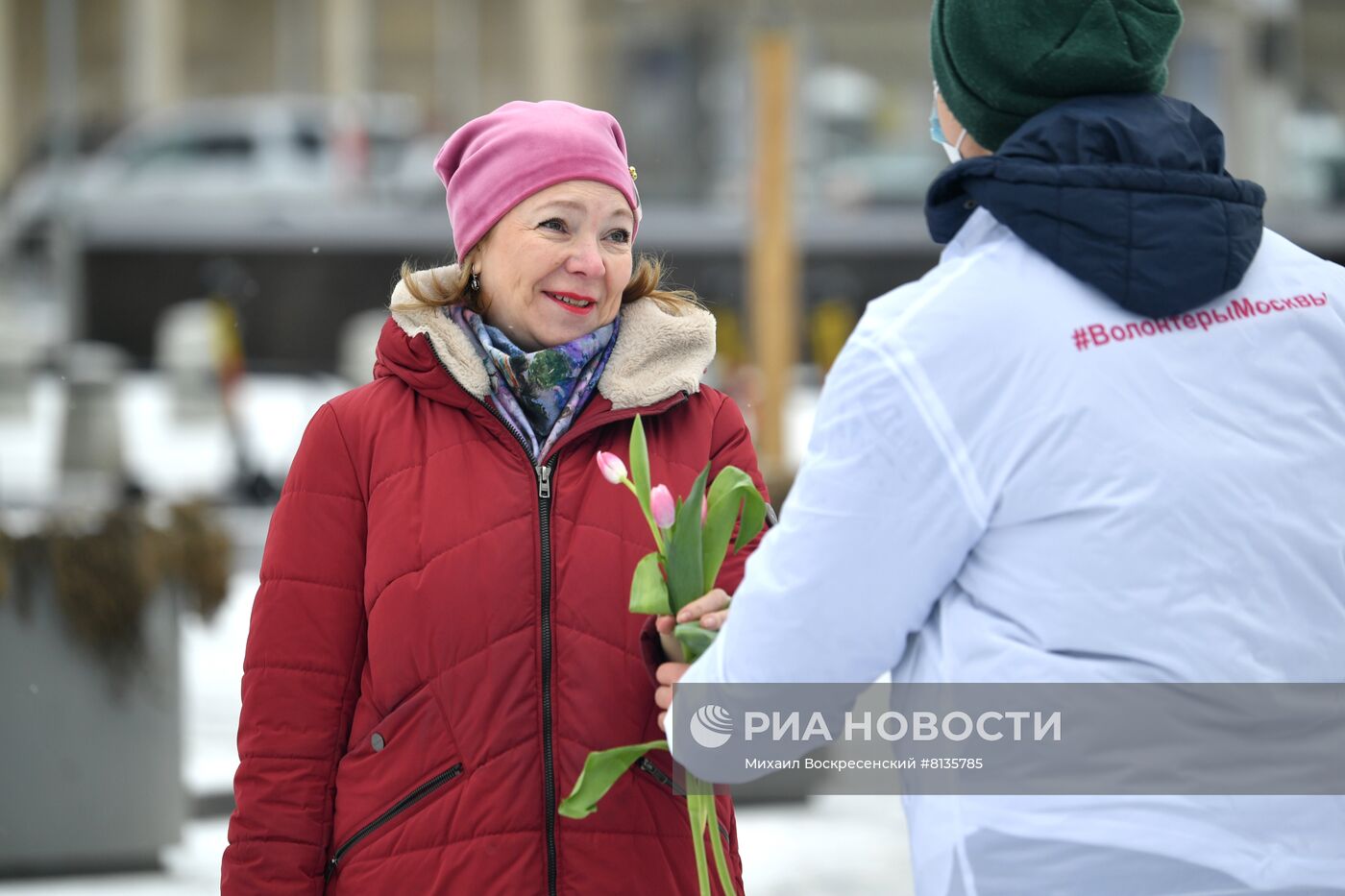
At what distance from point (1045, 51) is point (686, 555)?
1.98ft

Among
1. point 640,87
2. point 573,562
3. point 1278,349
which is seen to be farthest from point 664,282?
point 640,87

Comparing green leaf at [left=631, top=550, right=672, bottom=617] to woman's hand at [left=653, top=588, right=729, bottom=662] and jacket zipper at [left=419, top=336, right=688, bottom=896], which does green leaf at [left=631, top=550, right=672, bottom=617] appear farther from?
jacket zipper at [left=419, top=336, right=688, bottom=896]

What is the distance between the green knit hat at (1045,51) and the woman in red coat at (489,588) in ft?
1.88

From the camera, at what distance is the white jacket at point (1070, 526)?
→ 4.51ft

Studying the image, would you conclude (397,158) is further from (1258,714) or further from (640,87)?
(1258,714)

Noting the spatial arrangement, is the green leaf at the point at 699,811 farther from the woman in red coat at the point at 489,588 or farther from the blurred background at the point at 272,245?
the blurred background at the point at 272,245

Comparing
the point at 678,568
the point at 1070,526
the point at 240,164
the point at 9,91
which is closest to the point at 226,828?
the point at 678,568

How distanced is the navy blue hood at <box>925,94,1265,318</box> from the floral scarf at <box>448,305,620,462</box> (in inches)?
25.2

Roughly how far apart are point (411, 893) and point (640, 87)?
1739cm

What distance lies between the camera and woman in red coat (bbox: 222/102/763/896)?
1.84 meters

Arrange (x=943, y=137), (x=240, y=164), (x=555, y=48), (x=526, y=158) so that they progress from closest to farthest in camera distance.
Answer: (x=943, y=137) → (x=526, y=158) → (x=240, y=164) → (x=555, y=48)

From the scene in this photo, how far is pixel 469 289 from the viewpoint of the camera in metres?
2.12

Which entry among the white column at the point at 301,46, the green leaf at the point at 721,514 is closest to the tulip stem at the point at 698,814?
the green leaf at the point at 721,514

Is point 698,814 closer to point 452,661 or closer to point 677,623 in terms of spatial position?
point 677,623
